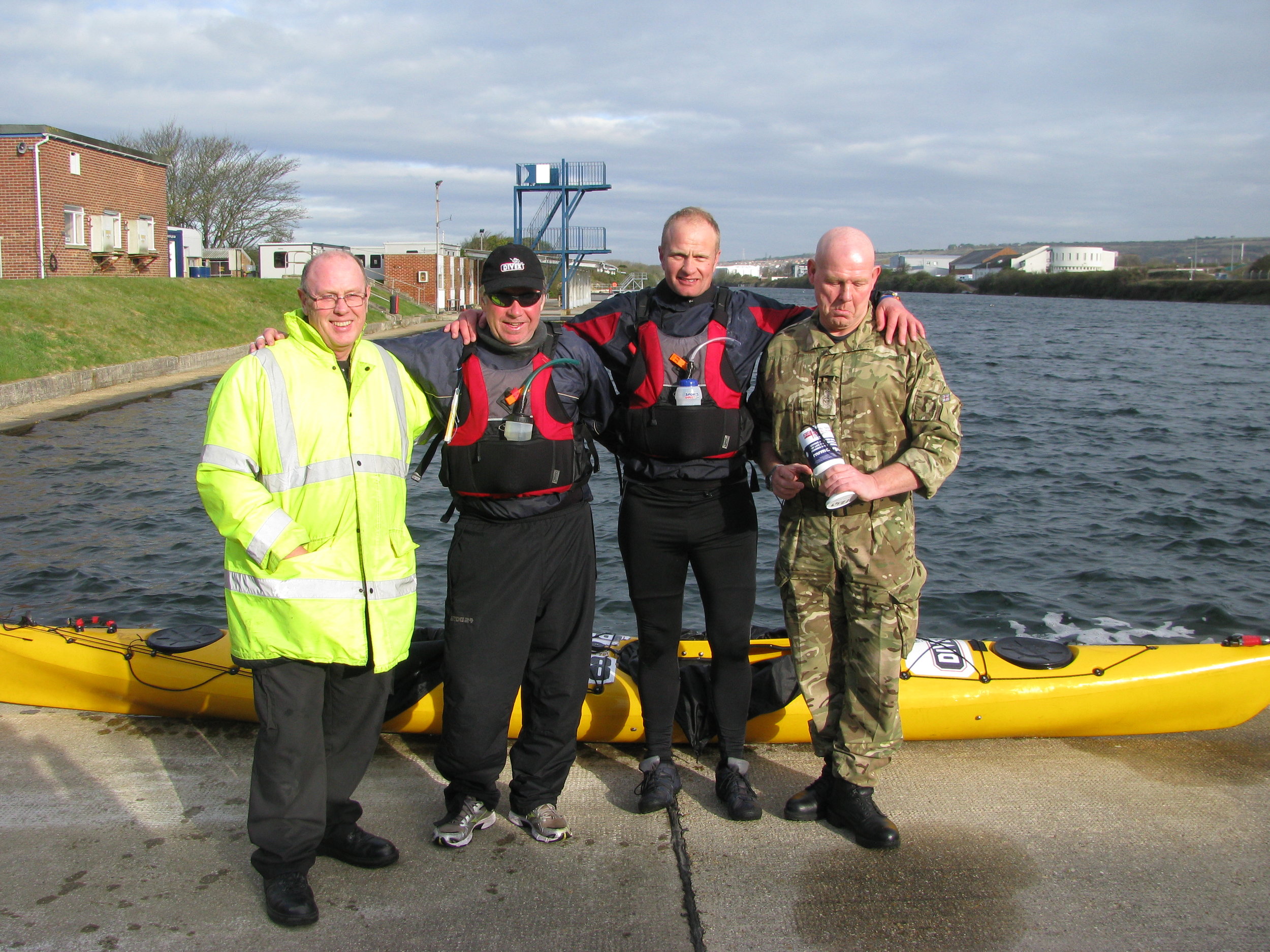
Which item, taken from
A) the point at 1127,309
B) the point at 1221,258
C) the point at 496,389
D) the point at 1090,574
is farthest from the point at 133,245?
the point at 1221,258

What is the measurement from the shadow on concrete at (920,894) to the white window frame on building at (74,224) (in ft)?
102

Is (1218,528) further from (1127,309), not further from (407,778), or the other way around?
(1127,309)

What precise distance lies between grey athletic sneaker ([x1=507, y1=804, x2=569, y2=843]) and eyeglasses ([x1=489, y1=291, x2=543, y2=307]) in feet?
5.30

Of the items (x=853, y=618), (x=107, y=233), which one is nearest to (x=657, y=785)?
(x=853, y=618)

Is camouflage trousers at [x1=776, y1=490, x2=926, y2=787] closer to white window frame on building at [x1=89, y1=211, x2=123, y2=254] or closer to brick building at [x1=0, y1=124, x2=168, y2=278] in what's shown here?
brick building at [x1=0, y1=124, x2=168, y2=278]

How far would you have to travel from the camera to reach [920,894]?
278 centimetres

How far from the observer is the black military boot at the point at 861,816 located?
2994 mm

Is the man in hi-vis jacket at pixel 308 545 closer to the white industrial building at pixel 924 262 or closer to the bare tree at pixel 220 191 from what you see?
the bare tree at pixel 220 191

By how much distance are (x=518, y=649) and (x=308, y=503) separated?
0.81 m

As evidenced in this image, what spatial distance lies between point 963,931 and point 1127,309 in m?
78.9

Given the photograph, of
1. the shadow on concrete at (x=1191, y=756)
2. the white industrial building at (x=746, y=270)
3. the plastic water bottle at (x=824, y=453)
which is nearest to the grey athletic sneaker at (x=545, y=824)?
the plastic water bottle at (x=824, y=453)

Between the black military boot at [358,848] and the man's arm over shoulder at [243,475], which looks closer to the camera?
the man's arm over shoulder at [243,475]

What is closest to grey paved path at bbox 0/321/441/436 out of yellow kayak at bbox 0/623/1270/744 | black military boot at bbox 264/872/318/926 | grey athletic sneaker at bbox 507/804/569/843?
yellow kayak at bbox 0/623/1270/744

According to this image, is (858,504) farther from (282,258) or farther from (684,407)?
(282,258)
